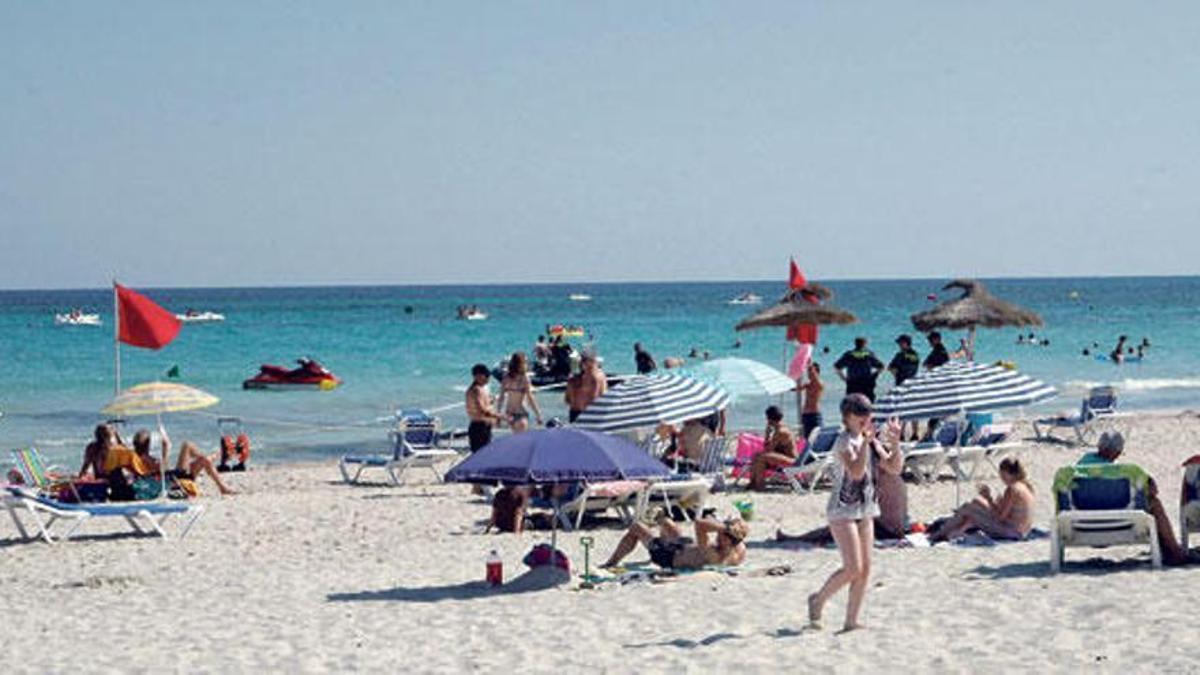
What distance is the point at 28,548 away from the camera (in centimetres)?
1220

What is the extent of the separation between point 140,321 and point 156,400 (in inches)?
30.7

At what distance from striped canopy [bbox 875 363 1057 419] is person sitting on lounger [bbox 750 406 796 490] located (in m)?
1.70

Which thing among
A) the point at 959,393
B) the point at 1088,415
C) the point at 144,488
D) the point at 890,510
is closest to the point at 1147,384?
the point at 1088,415

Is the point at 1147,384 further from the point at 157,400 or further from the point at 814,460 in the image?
the point at 157,400

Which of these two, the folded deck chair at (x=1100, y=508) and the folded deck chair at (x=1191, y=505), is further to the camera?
the folded deck chair at (x=1191, y=505)

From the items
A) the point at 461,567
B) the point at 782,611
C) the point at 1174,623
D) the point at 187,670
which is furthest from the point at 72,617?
the point at 1174,623

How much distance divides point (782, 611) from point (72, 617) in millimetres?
4061

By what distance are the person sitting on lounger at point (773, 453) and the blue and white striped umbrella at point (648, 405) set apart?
2.86ft

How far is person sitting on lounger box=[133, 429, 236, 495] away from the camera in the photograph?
14.1m

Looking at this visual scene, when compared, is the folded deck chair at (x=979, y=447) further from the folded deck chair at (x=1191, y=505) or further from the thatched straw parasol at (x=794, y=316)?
the folded deck chair at (x=1191, y=505)

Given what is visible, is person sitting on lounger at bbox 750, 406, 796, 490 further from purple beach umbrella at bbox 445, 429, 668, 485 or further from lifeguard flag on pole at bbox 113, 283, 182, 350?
lifeguard flag on pole at bbox 113, 283, 182, 350

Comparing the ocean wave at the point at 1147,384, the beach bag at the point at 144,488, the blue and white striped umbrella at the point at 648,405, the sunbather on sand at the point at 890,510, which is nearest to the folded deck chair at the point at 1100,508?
the sunbather on sand at the point at 890,510

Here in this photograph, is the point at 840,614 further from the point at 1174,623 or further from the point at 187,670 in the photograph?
the point at 187,670

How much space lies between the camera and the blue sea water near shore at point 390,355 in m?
28.4
